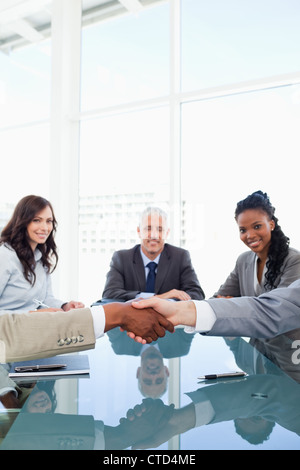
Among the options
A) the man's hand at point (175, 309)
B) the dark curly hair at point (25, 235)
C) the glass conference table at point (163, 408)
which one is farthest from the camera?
the dark curly hair at point (25, 235)

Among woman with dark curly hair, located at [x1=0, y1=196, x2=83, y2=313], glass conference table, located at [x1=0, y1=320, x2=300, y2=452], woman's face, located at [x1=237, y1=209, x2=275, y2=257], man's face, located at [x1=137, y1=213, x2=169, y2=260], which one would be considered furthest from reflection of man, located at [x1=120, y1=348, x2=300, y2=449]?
man's face, located at [x1=137, y1=213, x2=169, y2=260]

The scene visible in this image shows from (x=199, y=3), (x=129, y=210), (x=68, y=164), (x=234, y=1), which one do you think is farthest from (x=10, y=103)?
(x=234, y=1)

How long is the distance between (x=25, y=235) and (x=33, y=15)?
13.7ft

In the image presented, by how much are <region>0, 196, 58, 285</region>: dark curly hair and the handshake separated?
109 cm

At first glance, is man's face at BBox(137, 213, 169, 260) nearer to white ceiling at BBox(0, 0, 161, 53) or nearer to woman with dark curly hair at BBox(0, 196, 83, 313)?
woman with dark curly hair at BBox(0, 196, 83, 313)

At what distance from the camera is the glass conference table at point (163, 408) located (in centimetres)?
77

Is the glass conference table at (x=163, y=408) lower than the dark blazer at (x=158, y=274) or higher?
lower

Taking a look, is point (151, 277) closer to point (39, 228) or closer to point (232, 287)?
point (232, 287)

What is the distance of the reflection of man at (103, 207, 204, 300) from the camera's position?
3.25m

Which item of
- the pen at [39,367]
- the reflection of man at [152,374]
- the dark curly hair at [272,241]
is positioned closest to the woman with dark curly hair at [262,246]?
the dark curly hair at [272,241]

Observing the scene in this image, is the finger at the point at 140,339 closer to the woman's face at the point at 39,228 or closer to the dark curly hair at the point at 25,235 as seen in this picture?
the dark curly hair at the point at 25,235

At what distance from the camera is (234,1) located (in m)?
4.26

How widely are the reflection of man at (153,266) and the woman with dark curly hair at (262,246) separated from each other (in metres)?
0.72

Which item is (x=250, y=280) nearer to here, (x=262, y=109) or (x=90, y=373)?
(x=90, y=373)
